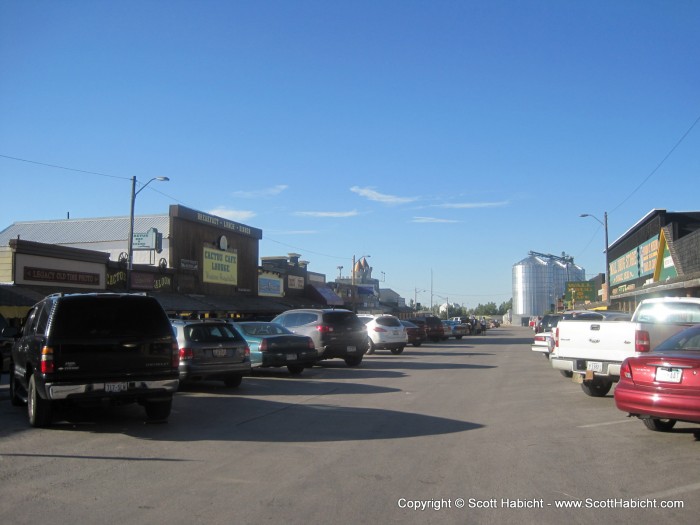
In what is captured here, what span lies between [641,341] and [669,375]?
3.47 meters

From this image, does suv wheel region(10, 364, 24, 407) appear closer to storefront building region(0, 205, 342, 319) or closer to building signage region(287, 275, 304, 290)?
storefront building region(0, 205, 342, 319)

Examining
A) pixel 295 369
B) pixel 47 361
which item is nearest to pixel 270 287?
pixel 295 369

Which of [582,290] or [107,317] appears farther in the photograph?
[582,290]

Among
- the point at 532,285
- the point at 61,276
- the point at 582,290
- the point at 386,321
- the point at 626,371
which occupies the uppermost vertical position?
the point at 532,285

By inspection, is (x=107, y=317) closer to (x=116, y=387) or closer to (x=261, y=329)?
(x=116, y=387)

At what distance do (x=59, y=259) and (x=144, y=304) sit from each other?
74.2 feet

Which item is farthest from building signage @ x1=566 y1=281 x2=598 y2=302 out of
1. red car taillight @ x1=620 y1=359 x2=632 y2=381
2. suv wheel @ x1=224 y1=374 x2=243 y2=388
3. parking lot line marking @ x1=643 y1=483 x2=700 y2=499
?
parking lot line marking @ x1=643 y1=483 x2=700 y2=499

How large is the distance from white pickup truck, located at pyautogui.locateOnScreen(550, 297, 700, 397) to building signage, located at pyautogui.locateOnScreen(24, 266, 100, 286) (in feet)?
76.9

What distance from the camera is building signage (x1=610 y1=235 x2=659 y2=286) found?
39.4 meters

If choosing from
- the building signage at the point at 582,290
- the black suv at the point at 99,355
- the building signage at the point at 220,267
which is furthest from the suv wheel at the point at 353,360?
the building signage at the point at 582,290

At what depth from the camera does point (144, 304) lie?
10.0m

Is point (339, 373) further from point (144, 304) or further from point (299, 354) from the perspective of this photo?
point (144, 304)

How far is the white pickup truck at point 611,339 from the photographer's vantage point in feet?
38.5

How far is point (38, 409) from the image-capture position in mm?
9445
